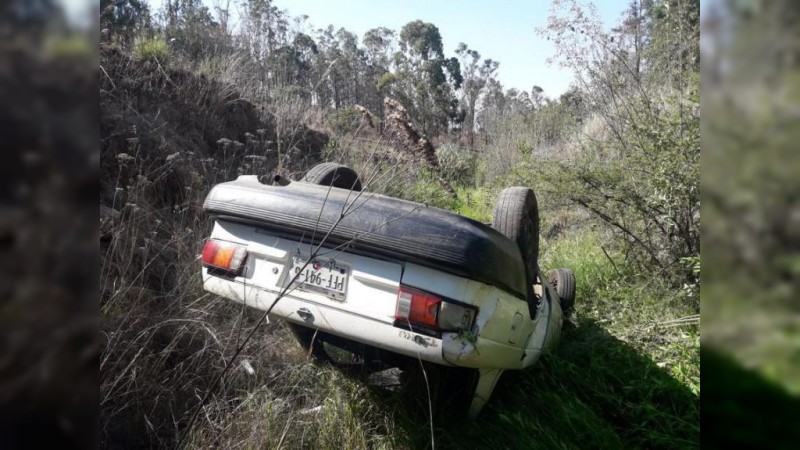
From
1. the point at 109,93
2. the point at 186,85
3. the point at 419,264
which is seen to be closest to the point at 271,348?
the point at 419,264

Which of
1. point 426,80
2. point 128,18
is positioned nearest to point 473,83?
point 426,80

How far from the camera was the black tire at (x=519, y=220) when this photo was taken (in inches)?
128

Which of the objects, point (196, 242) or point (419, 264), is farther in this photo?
point (196, 242)

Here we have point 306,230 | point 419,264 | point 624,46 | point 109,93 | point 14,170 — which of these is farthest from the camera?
point 624,46

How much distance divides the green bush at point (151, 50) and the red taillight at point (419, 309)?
18.6ft

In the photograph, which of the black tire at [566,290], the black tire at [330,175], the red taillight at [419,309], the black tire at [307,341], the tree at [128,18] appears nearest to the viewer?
the red taillight at [419,309]

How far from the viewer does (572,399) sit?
337 centimetres

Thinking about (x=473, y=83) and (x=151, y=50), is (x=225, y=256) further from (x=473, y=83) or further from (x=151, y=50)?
(x=473, y=83)

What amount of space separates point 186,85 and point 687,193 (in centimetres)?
589

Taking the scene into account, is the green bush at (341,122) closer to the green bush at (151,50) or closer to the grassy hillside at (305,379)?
the green bush at (151,50)

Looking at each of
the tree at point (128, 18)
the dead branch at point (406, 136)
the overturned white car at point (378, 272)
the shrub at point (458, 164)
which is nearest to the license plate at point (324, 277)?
the overturned white car at point (378, 272)

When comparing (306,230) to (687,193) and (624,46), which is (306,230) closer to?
(687,193)

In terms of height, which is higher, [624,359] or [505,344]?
[505,344]

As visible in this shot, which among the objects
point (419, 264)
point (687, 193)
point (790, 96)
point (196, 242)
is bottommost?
point (196, 242)
